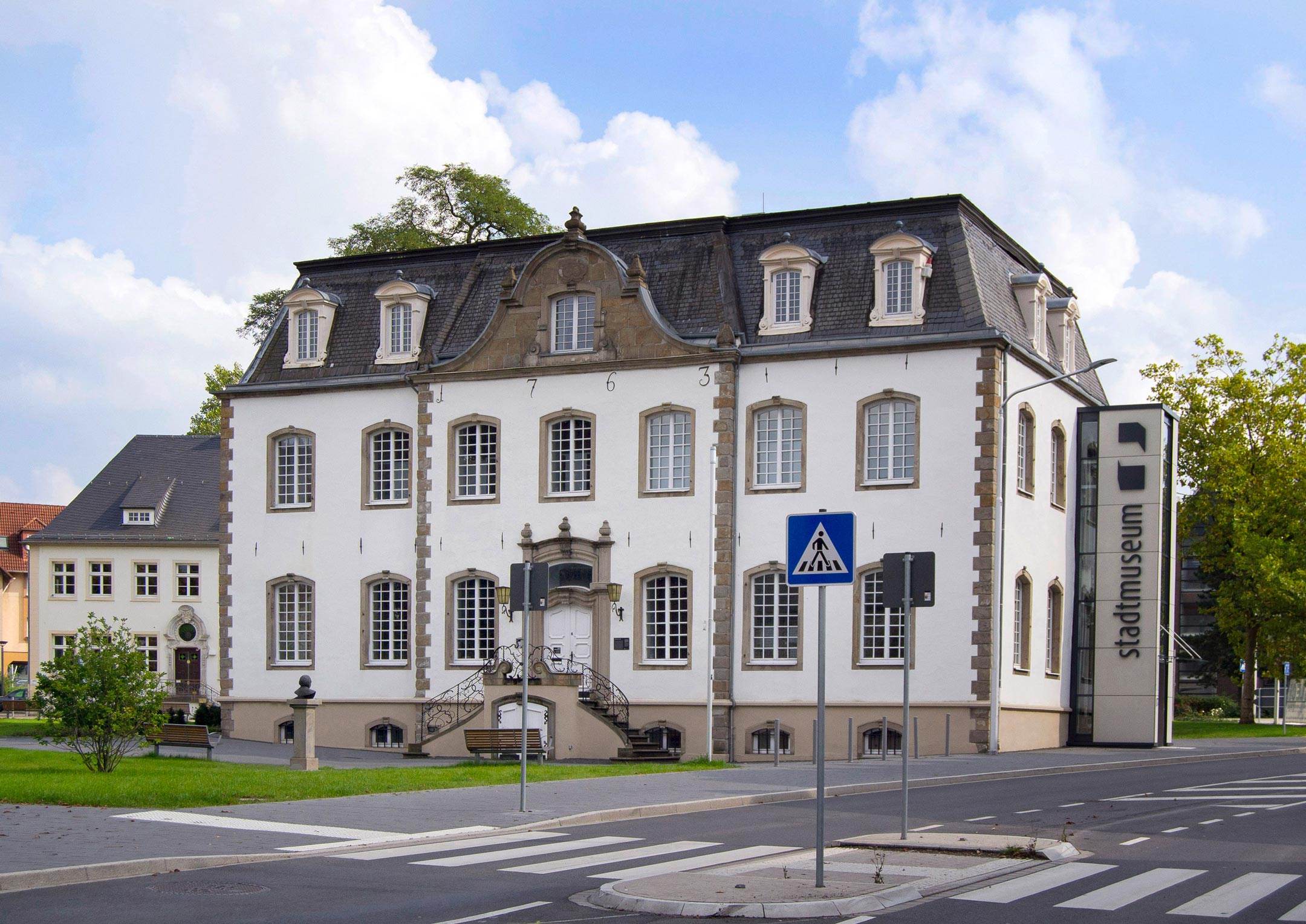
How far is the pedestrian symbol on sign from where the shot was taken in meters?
12.6

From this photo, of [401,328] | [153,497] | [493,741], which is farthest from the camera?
[153,497]

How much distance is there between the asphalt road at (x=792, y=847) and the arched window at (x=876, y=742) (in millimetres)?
11270

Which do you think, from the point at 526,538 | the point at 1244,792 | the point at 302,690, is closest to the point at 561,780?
the point at 302,690

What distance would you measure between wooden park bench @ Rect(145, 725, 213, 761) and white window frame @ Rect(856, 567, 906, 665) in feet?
43.1

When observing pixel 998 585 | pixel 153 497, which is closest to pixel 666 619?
pixel 998 585

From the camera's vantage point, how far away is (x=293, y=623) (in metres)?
39.1

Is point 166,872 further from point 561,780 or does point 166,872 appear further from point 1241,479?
point 1241,479

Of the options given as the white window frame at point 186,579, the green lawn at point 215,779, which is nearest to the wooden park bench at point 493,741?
the green lawn at point 215,779

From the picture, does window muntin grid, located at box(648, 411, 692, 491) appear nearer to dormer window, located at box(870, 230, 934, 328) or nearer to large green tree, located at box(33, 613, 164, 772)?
dormer window, located at box(870, 230, 934, 328)

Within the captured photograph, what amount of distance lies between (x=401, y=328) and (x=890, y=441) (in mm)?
12862

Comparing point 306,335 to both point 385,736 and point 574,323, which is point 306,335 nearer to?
point 574,323

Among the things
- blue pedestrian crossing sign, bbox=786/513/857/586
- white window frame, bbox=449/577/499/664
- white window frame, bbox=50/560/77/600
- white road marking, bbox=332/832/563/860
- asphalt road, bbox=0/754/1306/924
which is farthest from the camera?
white window frame, bbox=50/560/77/600

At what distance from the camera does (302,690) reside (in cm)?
2692

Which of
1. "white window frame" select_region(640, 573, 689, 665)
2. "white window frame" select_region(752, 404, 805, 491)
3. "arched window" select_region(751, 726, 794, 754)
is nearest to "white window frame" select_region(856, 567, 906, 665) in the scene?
"arched window" select_region(751, 726, 794, 754)
